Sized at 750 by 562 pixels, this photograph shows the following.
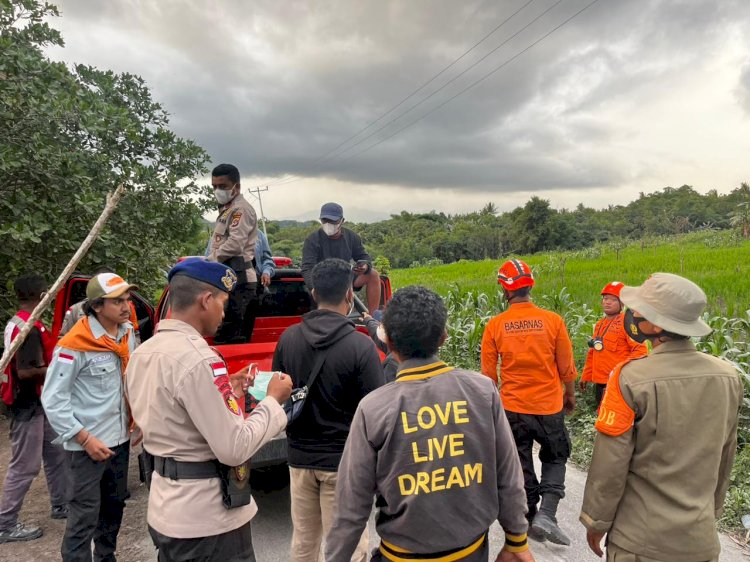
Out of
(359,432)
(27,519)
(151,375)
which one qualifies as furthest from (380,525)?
(27,519)

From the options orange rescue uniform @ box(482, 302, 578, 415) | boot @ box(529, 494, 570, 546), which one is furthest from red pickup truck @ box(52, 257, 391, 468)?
boot @ box(529, 494, 570, 546)

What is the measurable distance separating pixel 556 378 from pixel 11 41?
21.7 feet

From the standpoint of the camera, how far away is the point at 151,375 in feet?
6.24

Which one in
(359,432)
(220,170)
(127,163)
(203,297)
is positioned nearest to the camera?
(359,432)

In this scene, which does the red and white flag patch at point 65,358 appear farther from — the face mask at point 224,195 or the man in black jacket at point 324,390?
the face mask at point 224,195

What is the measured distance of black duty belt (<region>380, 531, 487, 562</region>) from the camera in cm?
167

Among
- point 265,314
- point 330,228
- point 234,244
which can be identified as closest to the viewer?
point 234,244

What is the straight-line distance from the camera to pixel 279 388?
6.91 feet

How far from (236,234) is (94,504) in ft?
7.83

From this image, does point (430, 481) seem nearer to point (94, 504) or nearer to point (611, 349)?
point (94, 504)

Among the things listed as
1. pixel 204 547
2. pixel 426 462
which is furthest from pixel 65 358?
pixel 426 462

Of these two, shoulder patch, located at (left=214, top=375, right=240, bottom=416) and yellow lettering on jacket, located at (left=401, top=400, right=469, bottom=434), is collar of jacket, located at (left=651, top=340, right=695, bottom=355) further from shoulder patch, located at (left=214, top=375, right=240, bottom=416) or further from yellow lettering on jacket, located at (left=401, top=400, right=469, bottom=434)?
shoulder patch, located at (left=214, top=375, right=240, bottom=416)

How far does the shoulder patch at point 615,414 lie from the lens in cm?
196

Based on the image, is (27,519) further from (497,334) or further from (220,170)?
(497,334)
